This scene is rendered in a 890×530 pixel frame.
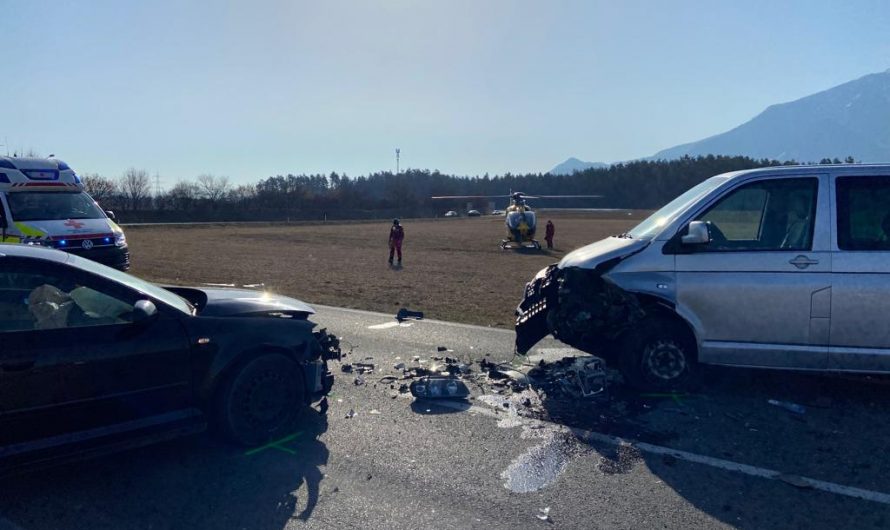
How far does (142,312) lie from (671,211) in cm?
487

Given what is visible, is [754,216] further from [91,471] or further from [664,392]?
[91,471]

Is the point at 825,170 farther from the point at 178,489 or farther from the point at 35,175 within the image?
the point at 35,175

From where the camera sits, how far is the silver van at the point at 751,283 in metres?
5.30

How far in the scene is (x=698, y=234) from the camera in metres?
5.45

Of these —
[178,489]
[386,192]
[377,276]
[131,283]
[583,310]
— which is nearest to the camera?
[178,489]

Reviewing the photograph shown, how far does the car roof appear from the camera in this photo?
3.89 m

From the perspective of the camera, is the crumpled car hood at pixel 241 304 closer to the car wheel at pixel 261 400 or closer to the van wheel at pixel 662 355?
the car wheel at pixel 261 400

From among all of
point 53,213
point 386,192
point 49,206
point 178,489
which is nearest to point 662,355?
point 178,489

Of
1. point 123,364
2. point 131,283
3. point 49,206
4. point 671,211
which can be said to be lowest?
point 123,364

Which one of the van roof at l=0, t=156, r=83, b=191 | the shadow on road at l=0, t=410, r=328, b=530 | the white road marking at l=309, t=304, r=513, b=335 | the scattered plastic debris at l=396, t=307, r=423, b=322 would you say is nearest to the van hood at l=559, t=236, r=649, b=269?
the white road marking at l=309, t=304, r=513, b=335

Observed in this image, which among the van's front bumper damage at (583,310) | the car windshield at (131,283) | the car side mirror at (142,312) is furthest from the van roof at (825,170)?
the car side mirror at (142,312)

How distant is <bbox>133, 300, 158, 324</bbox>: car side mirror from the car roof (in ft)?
1.92

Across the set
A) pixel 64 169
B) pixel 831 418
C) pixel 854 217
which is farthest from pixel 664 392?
pixel 64 169

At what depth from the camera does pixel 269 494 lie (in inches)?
150
